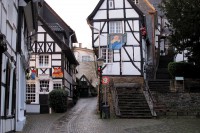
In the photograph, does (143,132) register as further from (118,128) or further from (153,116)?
(153,116)

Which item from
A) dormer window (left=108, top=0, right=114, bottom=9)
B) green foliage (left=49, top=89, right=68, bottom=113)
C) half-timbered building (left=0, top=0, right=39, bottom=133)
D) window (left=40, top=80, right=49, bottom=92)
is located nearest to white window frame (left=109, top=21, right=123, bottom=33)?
dormer window (left=108, top=0, right=114, bottom=9)

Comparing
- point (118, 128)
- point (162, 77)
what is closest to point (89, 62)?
point (162, 77)

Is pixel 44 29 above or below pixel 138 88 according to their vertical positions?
above

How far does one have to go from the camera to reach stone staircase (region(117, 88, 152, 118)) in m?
26.8

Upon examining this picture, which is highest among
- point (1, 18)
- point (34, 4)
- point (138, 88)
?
point (34, 4)

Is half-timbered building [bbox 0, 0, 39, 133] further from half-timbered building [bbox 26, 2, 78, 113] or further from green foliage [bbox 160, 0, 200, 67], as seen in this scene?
half-timbered building [bbox 26, 2, 78, 113]

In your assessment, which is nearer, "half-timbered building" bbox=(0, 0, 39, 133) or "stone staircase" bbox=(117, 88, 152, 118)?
"half-timbered building" bbox=(0, 0, 39, 133)

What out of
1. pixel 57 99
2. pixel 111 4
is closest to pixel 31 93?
pixel 57 99

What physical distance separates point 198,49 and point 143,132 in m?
9.84

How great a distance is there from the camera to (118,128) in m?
19.8

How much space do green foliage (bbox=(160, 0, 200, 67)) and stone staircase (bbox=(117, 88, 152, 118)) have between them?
493cm

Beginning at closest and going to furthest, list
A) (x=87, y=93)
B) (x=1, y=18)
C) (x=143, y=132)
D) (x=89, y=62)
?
(x=1, y=18), (x=143, y=132), (x=87, y=93), (x=89, y=62)

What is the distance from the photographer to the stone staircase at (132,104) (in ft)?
88.0

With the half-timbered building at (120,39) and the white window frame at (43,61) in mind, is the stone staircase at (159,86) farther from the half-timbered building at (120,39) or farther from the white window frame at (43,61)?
the white window frame at (43,61)
